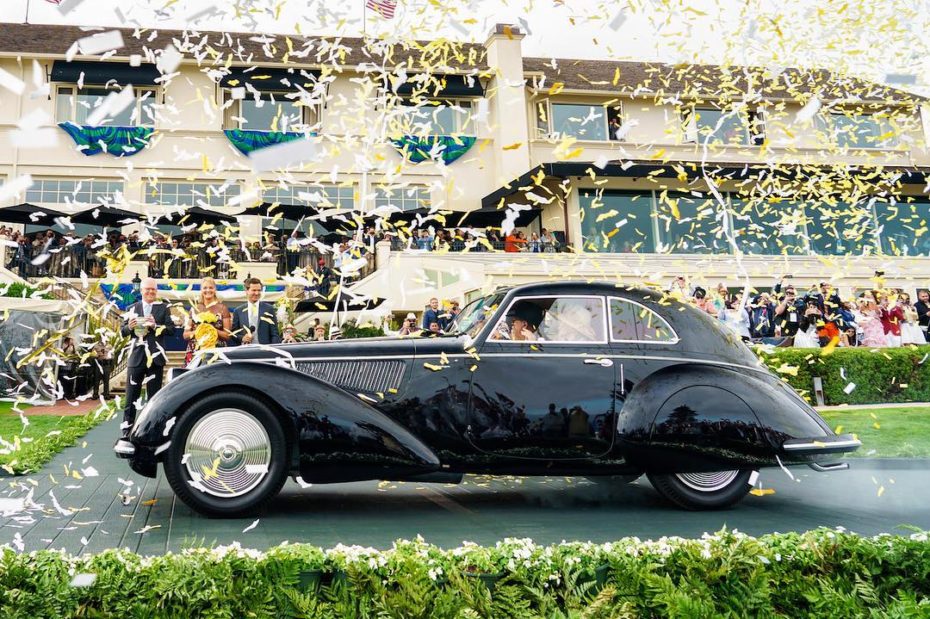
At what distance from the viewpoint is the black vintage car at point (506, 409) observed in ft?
14.6

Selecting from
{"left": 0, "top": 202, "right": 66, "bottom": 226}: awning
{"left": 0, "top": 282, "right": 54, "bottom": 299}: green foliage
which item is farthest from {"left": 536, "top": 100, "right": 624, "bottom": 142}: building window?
{"left": 0, "top": 282, "right": 54, "bottom": 299}: green foliage

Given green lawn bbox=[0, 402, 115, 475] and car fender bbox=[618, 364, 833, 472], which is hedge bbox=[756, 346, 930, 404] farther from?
green lawn bbox=[0, 402, 115, 475]

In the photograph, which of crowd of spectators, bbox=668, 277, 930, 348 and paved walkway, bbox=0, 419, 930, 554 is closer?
paved walkway, bbox=0, 419, 930, 554

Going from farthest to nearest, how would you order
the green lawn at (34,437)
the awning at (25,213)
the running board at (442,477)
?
1. the awning at (25,213)
2. the green lawn at (34,437)
3. the running board at (442,477)

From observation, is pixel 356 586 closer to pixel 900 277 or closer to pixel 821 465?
pixel 821 465

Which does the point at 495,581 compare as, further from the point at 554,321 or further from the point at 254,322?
the point at 254,322

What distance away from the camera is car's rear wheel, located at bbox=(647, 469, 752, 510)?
195 inches

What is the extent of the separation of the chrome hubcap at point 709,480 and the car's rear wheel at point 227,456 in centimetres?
295

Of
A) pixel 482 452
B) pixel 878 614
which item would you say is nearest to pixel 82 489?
pixel 482 452

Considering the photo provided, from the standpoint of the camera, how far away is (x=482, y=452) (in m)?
4.67

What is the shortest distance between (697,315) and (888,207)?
27.0 m

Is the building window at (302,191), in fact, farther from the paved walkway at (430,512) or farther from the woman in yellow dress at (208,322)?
the paved walkway at (430,512)

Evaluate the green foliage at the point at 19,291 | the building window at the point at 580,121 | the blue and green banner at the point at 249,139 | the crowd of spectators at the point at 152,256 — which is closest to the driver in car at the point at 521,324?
the crowd of spectators at the point at 152,256

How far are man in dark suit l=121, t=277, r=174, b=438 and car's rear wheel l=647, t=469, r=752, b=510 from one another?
5.40 metres
